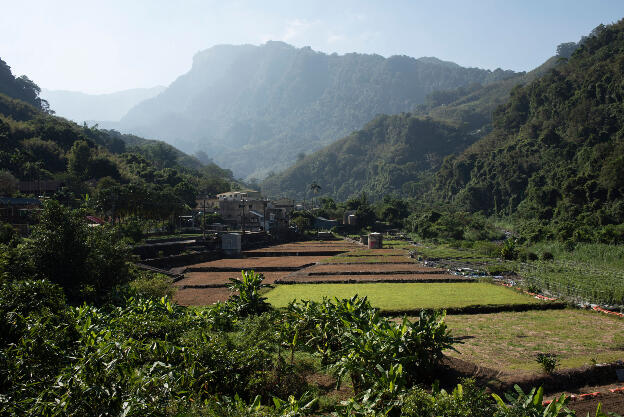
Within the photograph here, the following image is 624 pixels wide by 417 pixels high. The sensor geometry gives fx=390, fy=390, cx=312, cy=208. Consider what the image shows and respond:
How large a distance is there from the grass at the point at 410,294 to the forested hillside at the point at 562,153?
78.7 ft

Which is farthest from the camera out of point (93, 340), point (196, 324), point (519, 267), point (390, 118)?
point (390, 118)

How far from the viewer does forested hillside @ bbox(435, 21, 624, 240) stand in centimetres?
4872

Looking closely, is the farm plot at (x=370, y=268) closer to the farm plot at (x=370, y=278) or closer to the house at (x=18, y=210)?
the farm plot at (x=370, y=278)

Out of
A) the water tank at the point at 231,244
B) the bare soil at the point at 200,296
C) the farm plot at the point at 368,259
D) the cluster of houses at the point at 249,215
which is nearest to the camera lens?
the bare soil at the point at 200,296

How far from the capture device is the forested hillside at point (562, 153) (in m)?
48.7

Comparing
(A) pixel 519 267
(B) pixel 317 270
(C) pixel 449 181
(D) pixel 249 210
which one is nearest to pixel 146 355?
(B) pixel 317 270

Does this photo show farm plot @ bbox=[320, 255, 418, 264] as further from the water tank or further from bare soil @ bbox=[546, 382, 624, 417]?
bare soil @ bbox=[546, 382, 624, 417]

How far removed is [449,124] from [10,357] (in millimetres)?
159214

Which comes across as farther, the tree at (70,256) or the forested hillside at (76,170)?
the forested hillside at (76,170)

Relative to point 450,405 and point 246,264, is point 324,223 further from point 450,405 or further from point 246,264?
point 450,405

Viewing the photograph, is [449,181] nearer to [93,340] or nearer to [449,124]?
[449,124]

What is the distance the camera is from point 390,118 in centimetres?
16512

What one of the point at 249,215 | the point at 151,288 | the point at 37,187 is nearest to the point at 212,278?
the point at 151,288

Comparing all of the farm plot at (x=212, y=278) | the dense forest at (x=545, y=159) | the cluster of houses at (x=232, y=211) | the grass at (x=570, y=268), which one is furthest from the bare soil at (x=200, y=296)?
the dense forest at (x=545, y=159)
